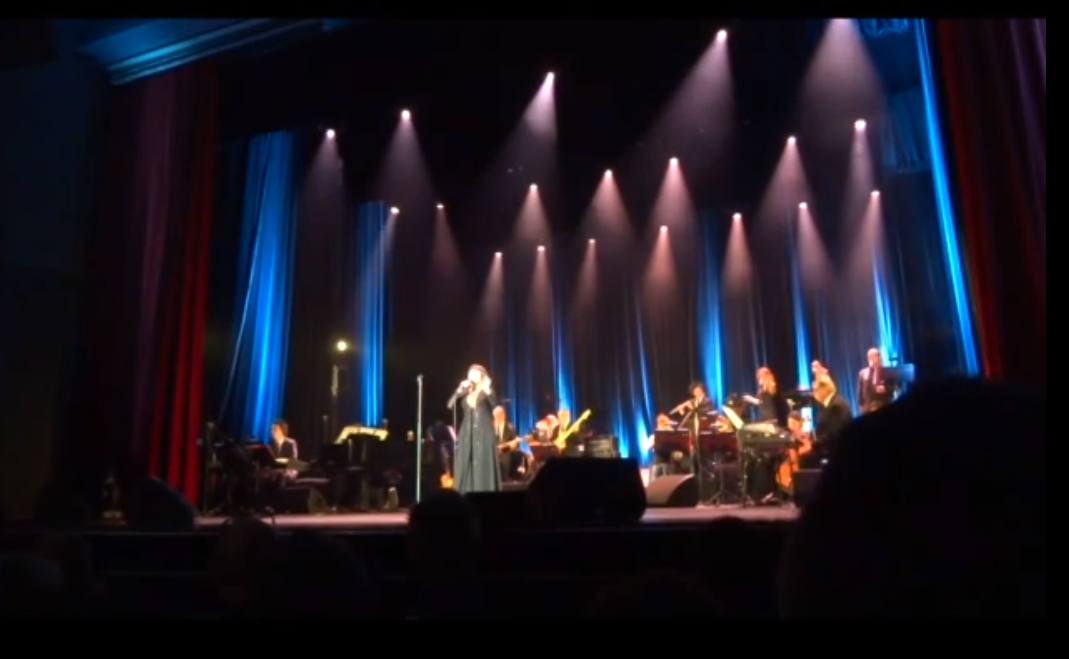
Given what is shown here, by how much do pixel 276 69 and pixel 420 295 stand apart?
530cm

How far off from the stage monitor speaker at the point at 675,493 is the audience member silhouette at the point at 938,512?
7473 mm

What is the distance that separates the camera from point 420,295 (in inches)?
544

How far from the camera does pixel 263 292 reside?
1096cm

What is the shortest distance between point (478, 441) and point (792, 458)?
3.54m

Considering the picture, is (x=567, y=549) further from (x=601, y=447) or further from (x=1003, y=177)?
(x=601, y=447)

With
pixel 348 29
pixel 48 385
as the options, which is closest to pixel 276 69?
pixel 348 29

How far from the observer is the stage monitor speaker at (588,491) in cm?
487

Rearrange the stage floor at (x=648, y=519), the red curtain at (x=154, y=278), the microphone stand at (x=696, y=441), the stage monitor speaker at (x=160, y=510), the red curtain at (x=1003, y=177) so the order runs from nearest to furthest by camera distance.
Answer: the stage floor at (x=648, y=519), the red curtain at (x=1003, y=177), the stage monitor speaker at (x=160, y=510), the red curtain at (x=154, y=278), the microphone stand at (x=696, y=441)

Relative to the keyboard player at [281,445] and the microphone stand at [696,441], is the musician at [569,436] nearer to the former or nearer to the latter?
the microphone stand at [696,441]

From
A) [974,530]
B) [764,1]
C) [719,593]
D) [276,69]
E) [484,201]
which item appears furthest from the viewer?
[484,201]

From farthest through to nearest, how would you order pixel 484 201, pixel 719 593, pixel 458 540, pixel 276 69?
pixel 484 201 < pixel 276 69 < pixel 458 540 < pixel 719 593

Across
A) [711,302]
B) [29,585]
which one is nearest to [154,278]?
[29,585]

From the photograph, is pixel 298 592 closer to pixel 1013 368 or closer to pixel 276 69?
pixel 1013 368

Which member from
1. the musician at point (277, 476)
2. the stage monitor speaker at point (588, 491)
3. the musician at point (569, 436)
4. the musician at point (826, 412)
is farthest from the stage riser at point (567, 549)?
the musician at point (569, 436)
